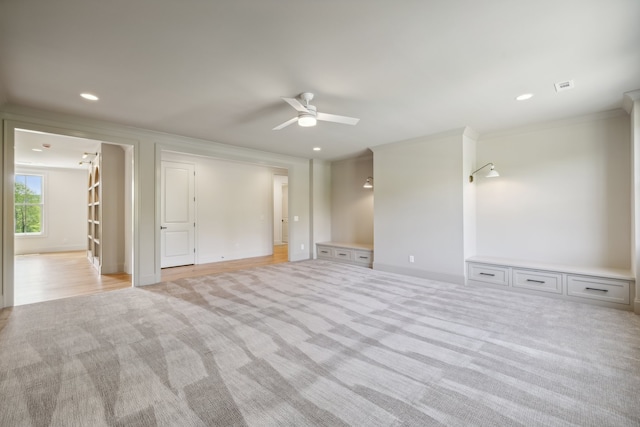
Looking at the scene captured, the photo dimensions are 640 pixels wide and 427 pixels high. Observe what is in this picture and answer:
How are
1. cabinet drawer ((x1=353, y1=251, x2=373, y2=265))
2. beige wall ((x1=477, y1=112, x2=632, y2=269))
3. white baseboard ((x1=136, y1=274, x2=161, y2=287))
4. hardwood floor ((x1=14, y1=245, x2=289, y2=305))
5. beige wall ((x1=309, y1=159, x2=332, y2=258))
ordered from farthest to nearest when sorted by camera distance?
beige wall ((x1=309, y1=159, x2=332, y2=258))
cabinet drawer ((x1=353, y1=251, x2=373, y2=265))
white baseboard ((x1=136, y1=274, x2=161, y2=287))
hardwood floor ((x1=14, y1=245, x2=289, y2=305))
beige wall ((x1=477, y1=112, x2=632, y2=269))

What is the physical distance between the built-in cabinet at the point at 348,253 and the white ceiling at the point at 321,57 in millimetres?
3205

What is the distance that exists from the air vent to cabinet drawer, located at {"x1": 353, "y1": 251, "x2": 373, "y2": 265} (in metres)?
4.12

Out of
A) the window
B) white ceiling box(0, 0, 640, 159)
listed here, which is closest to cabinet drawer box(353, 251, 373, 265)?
white ceiling box(0, 0, 640, 159)

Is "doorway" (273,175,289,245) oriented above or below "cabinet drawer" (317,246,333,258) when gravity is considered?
above

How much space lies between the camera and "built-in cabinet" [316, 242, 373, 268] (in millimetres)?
6199

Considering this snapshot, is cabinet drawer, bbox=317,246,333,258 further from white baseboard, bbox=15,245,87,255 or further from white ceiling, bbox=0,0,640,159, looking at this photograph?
white baseboard, bbox=15,245,87,255

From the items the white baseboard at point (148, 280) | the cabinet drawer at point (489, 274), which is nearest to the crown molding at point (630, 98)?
the cabinet drawer at point (489, 274)

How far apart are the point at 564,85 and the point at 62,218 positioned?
41.9 feet

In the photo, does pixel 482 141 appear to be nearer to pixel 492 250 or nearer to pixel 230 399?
pixel 492 250

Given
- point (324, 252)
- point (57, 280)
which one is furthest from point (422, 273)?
point (57, 280)

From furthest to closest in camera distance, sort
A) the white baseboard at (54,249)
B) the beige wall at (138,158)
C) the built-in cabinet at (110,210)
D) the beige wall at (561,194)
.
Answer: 1. the white baseboard at (54,249)
2. the built-in cabinet at (110,210)
3. the beige wall at (561,194)
4. the beige wall at (138,158)

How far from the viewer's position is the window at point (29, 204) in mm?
8461

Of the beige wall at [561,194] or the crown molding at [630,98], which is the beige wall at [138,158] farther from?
the crown molding at [630,98]

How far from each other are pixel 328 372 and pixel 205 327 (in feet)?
5.16
